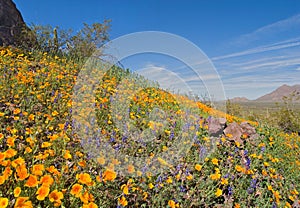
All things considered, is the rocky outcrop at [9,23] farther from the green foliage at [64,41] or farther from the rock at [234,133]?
the rock at [234,133]

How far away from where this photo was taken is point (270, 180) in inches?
139

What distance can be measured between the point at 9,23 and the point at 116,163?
10015 millimetres

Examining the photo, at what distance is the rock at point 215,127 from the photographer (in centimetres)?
495

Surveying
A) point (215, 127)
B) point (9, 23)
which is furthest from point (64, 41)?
point (215, 127)

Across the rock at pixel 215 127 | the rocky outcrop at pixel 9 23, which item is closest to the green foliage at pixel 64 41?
the rocky outcrop at pixel 9 23

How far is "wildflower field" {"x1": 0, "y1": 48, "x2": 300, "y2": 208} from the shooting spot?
2020mm

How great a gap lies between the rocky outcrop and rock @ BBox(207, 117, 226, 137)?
332 inches

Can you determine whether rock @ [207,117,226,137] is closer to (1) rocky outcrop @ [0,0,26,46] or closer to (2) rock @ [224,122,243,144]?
(2) rock @ [224,122,243,144]

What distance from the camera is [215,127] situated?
506 cm

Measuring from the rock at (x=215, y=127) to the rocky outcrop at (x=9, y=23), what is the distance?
27.7 feet

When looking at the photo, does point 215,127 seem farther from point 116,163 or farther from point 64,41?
point 64,41

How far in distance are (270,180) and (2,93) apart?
4863 millimetres

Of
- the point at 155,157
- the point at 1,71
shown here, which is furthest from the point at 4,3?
the point at 155,157

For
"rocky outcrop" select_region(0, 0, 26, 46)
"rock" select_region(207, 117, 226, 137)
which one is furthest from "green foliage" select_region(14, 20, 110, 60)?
"rock" select_region(207, 117, 226, 137)
